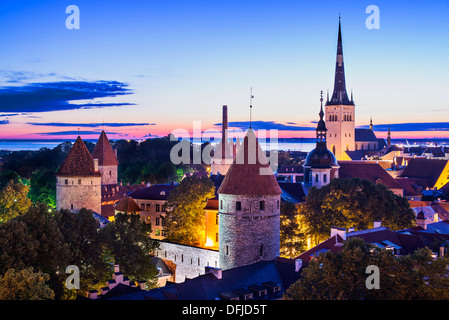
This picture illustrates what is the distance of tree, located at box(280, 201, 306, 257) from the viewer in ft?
129

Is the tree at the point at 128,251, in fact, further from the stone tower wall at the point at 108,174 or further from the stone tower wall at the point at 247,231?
the stone tower wall at the point at 108,174

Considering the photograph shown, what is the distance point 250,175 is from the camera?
3241 cm

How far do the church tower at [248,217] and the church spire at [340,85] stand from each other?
280 ft

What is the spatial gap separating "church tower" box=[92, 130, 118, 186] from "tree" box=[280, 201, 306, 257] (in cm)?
2629

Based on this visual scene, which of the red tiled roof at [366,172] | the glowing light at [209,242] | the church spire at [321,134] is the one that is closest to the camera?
the glowing light at [209,242]

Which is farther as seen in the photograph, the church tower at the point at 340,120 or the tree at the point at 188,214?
the church tower at the point at 340,120

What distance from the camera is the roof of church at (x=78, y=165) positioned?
4784 cm

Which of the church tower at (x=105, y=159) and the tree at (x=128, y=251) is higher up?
the church tower at (x=105, y=159)

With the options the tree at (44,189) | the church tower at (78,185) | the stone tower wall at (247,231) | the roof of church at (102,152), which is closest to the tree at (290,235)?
the stone tower wall at (247,231)

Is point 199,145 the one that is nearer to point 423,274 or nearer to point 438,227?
point 438,227

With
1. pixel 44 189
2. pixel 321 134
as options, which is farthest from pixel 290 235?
pixel 44 189

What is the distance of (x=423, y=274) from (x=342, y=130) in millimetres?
109628

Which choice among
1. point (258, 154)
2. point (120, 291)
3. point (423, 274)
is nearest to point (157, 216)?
point (258, 154)

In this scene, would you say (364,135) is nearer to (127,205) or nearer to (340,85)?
(340,85)
